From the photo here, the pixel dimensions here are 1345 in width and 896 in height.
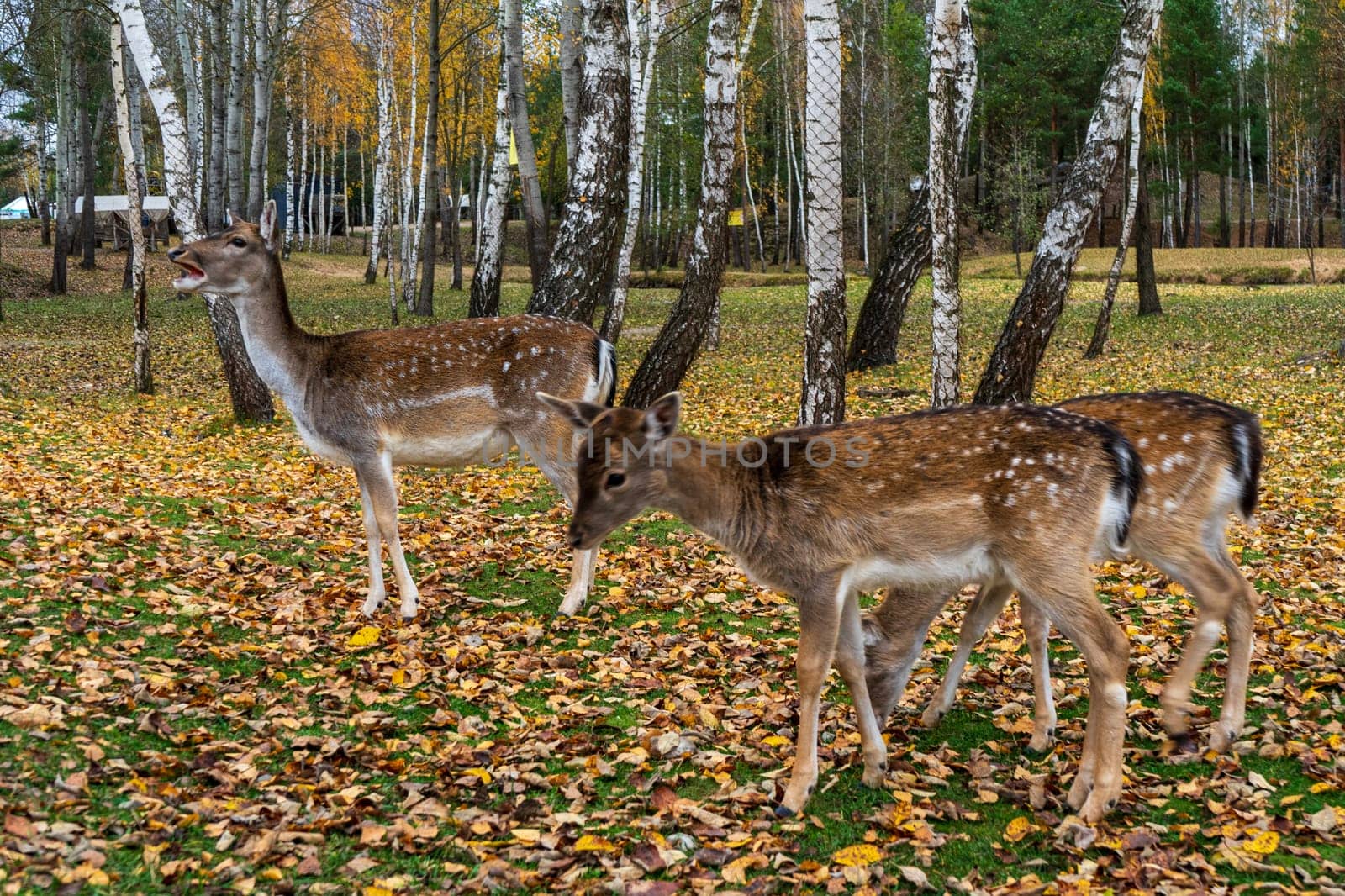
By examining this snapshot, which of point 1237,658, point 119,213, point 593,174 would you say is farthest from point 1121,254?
point 119,213

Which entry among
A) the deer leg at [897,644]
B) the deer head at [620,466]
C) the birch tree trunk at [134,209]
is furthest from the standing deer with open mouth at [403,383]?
the birch tree trunk at [134,209]

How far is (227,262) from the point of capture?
335 inches

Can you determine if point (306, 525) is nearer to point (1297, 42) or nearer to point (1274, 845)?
point (1274, 845)

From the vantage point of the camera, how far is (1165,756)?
18.6 ft

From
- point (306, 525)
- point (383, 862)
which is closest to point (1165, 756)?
point (383, 862)

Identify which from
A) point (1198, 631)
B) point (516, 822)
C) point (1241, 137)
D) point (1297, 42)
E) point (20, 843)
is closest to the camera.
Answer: point (20, 843)

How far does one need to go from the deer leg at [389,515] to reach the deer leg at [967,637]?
3.58m

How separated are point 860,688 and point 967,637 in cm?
90

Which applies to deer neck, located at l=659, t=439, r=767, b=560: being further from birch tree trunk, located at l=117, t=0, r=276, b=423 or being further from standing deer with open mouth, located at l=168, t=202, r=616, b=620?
birch tree trunk, located at l=117, t=0, r=276, b=423

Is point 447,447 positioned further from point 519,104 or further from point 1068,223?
point 519,104

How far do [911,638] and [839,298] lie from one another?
5539 millimetres

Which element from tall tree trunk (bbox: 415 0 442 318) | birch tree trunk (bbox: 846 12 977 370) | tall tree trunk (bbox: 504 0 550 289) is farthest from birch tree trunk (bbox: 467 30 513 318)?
birch tree trunk (bbox: 846 12 977 370)

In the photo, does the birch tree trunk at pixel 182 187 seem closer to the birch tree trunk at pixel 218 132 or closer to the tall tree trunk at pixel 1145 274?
the birch tree trunk at pixel 218 132

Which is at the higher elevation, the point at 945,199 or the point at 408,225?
the point at 408,225
